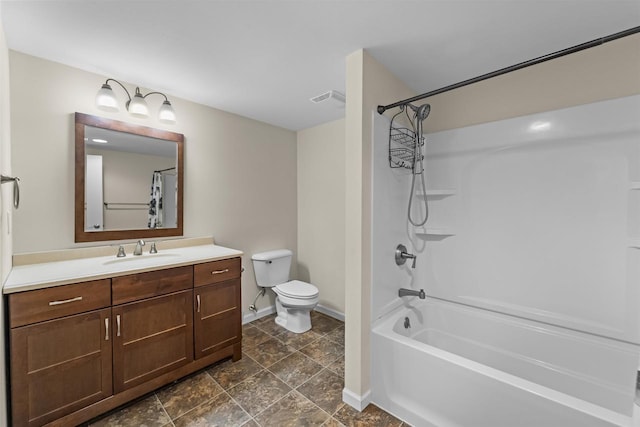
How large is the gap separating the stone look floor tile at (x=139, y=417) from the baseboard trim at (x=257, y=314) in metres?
1.18

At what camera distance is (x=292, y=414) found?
5.40 ft

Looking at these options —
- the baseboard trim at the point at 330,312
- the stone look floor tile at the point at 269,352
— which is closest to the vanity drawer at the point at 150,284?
the stone look floor tile at the point at 269,352

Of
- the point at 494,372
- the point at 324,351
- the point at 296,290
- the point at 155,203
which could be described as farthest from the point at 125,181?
the point at 494,372

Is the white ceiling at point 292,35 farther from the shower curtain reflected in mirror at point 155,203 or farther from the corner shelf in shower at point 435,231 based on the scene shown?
the corner shelf in shower at point 435,231

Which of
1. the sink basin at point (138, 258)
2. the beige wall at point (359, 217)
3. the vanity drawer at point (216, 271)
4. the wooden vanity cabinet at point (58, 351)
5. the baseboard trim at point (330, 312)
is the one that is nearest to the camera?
the wooden vanity cabinet at point (58, 351)

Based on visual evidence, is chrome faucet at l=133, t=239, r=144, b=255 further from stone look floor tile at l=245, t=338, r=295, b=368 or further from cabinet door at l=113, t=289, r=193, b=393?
stone look floor tile at l=245, t=338, r=295, b=368

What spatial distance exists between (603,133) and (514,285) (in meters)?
1.12

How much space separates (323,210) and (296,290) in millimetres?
980

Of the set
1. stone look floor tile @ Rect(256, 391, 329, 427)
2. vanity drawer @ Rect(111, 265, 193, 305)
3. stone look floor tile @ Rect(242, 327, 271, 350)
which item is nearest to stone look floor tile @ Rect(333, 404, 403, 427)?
stone look floor tile @ Rect(256, 391, 329, 427)

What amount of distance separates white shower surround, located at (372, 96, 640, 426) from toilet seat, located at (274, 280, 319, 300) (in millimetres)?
881

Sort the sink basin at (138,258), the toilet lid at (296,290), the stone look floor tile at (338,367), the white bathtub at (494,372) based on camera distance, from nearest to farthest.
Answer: the white bathtub at (494,372) → the sink basin at (138,258) → the stone look floor tile at (338,367) → the toilet lid at (296,290)

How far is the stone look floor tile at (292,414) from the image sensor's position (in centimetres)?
158

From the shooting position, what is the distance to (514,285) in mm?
1958

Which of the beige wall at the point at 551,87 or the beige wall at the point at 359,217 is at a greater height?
the beige wall at the point at 551,87
